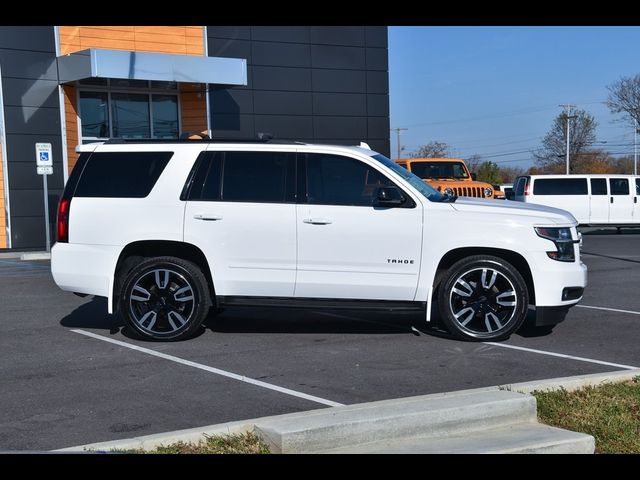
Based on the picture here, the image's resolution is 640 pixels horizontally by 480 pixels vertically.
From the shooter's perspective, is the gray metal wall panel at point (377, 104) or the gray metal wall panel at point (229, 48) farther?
the gray metal wall panel at point (377, 104)

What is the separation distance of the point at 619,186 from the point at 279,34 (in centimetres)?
1250

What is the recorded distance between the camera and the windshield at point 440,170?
2111 centimetres

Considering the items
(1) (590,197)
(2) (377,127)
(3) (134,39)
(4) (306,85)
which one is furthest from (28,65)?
(1) (590,197)

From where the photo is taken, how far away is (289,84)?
25.2 m

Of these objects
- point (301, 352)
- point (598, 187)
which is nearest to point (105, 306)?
point (301, 352)

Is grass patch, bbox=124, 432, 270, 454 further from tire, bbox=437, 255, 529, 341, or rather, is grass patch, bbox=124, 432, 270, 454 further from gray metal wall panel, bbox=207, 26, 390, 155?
gray metal wall panel, bbox=207, 26, 390, 155

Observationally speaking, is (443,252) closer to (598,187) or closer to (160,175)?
(160,175)

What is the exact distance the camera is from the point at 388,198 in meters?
7.85

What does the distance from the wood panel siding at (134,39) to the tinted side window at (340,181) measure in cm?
1658

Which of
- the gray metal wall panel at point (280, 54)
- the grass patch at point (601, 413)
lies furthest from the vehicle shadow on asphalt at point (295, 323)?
the gray metal wall panel at point (280, 54)

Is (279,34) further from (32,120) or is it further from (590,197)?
(590,197)

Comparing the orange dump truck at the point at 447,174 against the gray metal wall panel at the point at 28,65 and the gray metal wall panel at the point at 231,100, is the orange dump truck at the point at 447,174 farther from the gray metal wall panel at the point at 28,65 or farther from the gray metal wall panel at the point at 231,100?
the gray metal wall panel at the point at 28,65

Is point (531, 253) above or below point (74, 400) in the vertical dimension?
above
